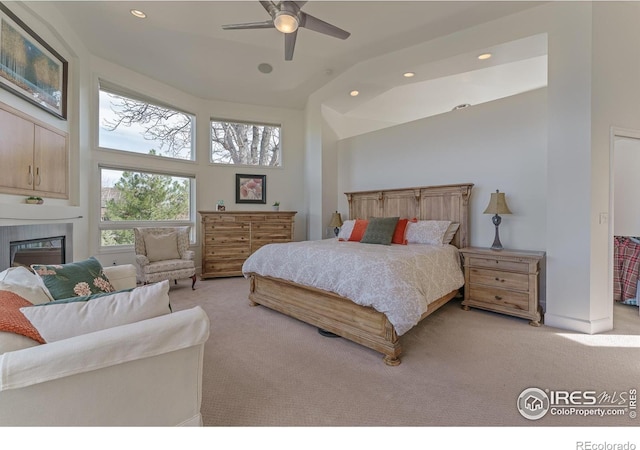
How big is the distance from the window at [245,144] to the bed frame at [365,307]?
214 cm

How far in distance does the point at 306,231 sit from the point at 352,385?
4.41 meters

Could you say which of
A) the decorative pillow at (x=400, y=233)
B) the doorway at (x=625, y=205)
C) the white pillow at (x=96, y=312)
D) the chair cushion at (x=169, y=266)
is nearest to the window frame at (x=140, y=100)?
the chair cushion at (x=169, y=266)

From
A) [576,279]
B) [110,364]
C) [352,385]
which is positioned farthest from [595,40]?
[110,364]

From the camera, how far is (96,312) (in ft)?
3.89

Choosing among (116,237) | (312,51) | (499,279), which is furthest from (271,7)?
(116,237)

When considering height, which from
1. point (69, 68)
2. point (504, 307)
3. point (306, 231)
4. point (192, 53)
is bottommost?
point (504, 307)

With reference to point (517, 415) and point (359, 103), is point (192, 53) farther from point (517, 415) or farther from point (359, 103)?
point (517, 415)

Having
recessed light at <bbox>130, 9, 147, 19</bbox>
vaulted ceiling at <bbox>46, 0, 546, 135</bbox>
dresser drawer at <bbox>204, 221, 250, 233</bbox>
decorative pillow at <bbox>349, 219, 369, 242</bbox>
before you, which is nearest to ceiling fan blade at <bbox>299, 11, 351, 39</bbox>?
vaulted ceiling at <bbox>46, 0, 546, 135</bbox>

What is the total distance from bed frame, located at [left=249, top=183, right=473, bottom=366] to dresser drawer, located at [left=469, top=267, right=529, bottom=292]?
34 cm

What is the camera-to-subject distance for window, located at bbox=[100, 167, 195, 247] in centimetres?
459

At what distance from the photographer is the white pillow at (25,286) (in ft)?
4.75

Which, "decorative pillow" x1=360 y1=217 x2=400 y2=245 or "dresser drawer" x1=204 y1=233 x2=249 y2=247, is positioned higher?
"decorative pillow" x1=360 y1=217 x2=400 y2=245

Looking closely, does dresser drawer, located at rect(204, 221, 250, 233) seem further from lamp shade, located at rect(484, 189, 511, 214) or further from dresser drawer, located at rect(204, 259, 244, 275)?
lamp shade, located at rect(484, 189, 511, 214)
